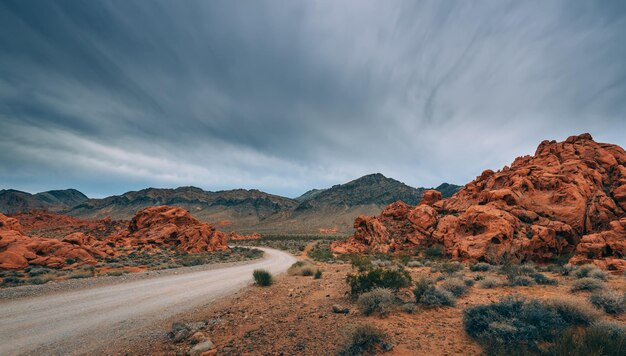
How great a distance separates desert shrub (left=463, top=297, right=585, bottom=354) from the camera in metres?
4.99

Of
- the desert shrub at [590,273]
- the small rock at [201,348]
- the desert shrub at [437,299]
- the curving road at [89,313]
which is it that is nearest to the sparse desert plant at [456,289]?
the desert shrub at [437,299]

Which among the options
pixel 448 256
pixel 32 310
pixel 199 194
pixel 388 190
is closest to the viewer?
pixel 32 310

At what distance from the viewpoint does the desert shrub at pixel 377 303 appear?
25.0 feet

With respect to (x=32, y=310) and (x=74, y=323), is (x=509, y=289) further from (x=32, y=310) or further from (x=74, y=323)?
(x=32, y=310)

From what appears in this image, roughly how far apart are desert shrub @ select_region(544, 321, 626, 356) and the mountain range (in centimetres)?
9955

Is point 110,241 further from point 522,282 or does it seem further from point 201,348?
point 522,282

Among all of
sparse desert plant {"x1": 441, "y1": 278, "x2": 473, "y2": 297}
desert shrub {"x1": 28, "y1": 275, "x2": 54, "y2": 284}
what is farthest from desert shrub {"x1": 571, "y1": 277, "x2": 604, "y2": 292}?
desert shrub {"x1": 28, "y1": 275, "x2": 54, "y2": 284}

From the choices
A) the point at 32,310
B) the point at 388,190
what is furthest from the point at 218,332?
the point at 388,190

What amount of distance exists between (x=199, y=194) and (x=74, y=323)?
193m

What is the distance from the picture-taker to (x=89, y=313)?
9.30m

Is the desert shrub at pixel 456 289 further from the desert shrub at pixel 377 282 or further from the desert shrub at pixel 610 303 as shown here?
the desert shrub at pixel 610 303

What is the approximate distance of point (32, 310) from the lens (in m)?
9.70

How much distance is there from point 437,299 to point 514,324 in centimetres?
284

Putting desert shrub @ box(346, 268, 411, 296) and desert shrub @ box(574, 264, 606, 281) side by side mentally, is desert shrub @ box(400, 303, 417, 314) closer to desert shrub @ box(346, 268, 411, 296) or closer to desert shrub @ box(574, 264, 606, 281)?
desert shrub @ box(346, 268, 411, 296)
